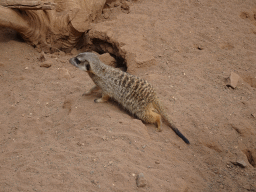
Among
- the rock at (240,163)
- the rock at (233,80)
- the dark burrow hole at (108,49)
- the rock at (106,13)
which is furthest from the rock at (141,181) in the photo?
the rock at (106,13)

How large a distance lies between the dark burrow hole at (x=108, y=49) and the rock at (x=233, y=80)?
190 centimetres

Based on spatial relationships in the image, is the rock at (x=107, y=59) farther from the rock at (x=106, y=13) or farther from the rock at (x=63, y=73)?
the rock at (x=106, y=13)

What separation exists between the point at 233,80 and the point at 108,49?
2443 mm

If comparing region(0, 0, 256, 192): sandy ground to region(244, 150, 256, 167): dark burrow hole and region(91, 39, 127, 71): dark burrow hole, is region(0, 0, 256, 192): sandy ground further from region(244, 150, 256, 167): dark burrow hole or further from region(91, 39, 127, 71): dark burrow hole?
region(91, 39, 127, 71): dark burrow hole

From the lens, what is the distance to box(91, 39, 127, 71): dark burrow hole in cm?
484

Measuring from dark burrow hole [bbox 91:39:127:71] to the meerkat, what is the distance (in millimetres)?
1497

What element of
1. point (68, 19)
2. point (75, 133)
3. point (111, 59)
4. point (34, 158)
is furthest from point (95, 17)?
point (34, 158)

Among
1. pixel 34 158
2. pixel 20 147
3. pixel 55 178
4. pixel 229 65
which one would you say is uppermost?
pixel 229 65

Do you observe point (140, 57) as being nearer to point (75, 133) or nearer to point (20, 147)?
point (75, 133)

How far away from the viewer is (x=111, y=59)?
490 cm

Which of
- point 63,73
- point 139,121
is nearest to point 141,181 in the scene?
point 139,121

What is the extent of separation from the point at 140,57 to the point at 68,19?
1716mm

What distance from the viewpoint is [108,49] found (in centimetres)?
503

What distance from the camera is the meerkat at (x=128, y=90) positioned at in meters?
3.15
